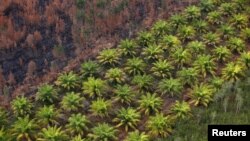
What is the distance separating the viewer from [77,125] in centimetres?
1193

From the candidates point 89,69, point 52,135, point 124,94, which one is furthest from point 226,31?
point 52,135

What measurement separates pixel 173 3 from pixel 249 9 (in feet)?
10.4

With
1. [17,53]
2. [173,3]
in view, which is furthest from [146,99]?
[173,3]

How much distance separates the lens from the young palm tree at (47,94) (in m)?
13.1

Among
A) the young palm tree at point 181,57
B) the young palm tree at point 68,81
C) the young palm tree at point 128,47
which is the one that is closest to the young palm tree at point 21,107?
the young palm tree at point 68,81

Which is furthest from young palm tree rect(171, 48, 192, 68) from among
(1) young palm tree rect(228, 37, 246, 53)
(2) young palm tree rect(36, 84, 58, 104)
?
(2) young palm tree rect(36, 84, 58, 104)

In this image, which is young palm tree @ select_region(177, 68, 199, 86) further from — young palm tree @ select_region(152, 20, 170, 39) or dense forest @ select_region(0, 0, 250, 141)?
young palm tree @ select_region(152, 20, 170, 39)

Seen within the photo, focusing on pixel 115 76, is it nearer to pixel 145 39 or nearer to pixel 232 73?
pixel 145 39

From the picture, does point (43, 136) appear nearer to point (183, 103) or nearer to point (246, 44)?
point (183, 103)

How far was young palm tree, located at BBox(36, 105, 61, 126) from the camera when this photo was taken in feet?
40.1

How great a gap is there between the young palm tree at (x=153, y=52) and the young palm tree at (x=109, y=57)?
1.00 metres

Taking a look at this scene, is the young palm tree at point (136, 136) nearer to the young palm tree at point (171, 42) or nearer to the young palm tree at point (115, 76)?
the young palm tree at point (115, 76)

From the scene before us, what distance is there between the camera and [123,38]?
16.1 m

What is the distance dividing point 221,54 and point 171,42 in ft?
6.05
